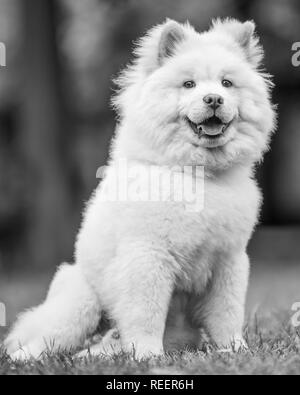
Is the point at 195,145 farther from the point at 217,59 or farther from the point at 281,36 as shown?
the point at 281,36

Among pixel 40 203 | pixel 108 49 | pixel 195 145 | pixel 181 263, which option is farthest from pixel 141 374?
pixel 108 49

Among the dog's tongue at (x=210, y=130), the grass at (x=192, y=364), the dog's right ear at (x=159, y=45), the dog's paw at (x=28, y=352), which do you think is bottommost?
the dog's paw at (x=28, y=352)

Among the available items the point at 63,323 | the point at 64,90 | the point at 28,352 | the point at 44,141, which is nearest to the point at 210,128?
the point at 63,323

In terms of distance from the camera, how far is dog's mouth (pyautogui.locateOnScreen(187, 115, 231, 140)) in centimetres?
463

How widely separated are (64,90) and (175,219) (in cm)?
839

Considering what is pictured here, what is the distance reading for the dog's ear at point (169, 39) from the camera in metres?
4.80

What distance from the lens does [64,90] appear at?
40.8 feet

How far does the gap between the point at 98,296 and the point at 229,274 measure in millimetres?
927

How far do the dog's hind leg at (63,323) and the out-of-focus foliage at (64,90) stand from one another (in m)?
5.05

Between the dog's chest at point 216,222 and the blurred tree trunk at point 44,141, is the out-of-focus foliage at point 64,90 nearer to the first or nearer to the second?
the blurred tree trunk at point 44,141

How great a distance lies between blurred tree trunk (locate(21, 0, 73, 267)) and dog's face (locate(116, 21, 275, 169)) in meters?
6.80

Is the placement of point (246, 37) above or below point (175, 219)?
above

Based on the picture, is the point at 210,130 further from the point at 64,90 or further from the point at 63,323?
the point at 64,90

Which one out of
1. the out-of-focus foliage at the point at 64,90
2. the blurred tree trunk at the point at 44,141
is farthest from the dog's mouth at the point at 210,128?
the blurred tree trunk at the point at 44,141
